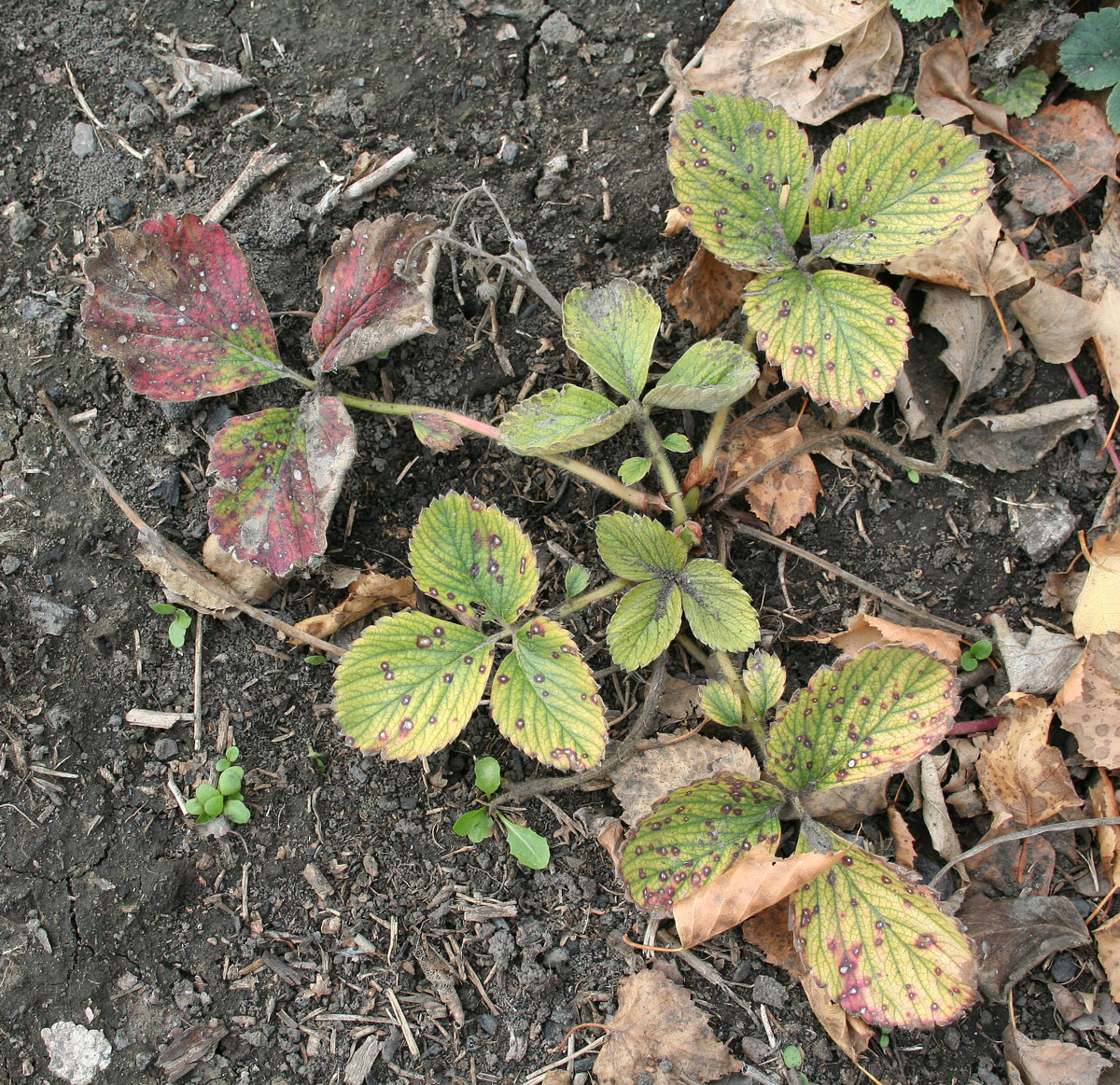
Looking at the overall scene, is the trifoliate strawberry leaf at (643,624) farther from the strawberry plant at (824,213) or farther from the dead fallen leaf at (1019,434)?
the dead fallen leaf at (1019,434)

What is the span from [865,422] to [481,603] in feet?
3.50

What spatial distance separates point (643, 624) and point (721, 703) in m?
0.24

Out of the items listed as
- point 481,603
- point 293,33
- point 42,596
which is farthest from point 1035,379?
point 42,596

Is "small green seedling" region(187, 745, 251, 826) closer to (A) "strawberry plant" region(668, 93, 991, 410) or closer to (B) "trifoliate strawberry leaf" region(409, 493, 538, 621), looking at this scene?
(B) "trifoliate strawberry leaf" region(409, 493, 538, 621)

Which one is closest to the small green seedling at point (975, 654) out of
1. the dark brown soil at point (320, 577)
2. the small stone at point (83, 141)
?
the dark brown soil at point (320, 577)

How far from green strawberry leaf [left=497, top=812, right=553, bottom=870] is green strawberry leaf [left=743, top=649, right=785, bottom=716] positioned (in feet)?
1.79

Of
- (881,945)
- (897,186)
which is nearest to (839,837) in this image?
(881,945)

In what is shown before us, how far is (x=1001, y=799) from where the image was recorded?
1933mm

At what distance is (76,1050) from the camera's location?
5.57 feet

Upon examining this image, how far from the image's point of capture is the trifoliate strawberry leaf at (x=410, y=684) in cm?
171

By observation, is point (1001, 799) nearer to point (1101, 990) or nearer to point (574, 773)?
point (1101, 990)

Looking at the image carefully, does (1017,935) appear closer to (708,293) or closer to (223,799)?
(708,293)

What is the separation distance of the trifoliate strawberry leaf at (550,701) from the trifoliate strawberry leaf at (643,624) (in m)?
0.10

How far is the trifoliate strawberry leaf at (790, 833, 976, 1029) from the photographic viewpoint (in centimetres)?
163
